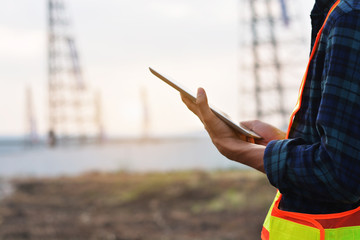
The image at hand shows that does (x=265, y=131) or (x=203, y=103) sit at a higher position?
(x=203, y=103)

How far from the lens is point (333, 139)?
104 centimetres

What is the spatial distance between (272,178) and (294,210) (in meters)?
0.13

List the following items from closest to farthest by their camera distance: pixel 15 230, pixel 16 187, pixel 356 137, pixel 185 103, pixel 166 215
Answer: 1. pixel 356 137
2. pixel 185 103
3. pixel 15 230
4. pixel 166 215
5. pixel 16 187

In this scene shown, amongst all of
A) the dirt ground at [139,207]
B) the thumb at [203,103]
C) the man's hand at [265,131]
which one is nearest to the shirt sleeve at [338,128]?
the thumb at [203,103]

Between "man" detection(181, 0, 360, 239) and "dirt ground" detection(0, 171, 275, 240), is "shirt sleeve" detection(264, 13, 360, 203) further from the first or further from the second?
"dirt ground" detection(0, 171, 275, 240)

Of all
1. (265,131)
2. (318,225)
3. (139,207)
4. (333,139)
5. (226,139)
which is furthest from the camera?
(139,207)

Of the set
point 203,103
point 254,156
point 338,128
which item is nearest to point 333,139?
point 338,128

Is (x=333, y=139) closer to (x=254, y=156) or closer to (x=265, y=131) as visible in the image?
(x=254, y=156)

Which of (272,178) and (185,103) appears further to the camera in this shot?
(185,103)

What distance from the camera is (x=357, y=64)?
1.06 metres

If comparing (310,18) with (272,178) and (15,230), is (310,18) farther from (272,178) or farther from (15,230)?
(15,230)

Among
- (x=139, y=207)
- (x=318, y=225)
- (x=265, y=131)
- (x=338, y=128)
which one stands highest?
(x=338, y=128)

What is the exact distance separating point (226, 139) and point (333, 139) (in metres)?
0.29

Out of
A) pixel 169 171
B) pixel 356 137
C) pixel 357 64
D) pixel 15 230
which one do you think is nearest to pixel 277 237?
pixel 356 137
